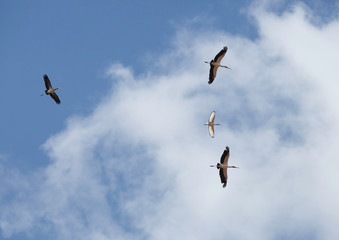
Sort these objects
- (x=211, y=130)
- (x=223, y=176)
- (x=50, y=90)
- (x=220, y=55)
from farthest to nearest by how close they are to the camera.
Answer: (x=50, y=90)
(x=211, y=130)
(x=223, y=176)
(x=220, y=55)

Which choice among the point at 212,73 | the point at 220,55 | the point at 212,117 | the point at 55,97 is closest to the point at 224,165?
the point at 212,117

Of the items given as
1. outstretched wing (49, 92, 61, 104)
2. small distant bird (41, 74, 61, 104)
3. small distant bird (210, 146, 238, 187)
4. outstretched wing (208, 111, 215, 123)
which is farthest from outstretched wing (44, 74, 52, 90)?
small distant bird (210, 146, 238, 187)

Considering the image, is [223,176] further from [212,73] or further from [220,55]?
[220,55]

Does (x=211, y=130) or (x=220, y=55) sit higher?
(x=220, y=55)

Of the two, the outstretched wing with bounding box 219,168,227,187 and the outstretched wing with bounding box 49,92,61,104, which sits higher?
the outstretched wing with bounding box 49,92,61,104

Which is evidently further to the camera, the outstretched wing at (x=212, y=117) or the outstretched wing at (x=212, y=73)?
the outstretched wing at (x=212, y=117)

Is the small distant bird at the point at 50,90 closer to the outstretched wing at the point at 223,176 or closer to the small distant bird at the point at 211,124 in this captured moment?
the small distant bird at the point at 211,124

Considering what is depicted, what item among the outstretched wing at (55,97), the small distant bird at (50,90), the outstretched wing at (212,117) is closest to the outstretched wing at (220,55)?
the outstretched wing at (212,117)

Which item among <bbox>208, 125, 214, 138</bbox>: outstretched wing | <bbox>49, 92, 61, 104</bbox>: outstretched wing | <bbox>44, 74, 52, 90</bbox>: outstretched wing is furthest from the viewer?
<bbox>49, 92, 61, 104</bbox>: outstretched wing

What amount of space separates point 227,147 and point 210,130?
7.24m

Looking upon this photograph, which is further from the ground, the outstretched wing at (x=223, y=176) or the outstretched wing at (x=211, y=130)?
the outstretched wing at (x=211, y=130)

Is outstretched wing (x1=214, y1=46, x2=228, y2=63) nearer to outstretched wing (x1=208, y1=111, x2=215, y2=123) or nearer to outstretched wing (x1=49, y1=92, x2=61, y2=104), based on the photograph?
outstretched wing (x1=208, y1=111, x2=215, y2=123)

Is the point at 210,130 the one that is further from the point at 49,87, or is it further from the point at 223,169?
the point at 49,87

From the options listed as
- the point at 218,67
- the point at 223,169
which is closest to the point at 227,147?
the point at 223,169
